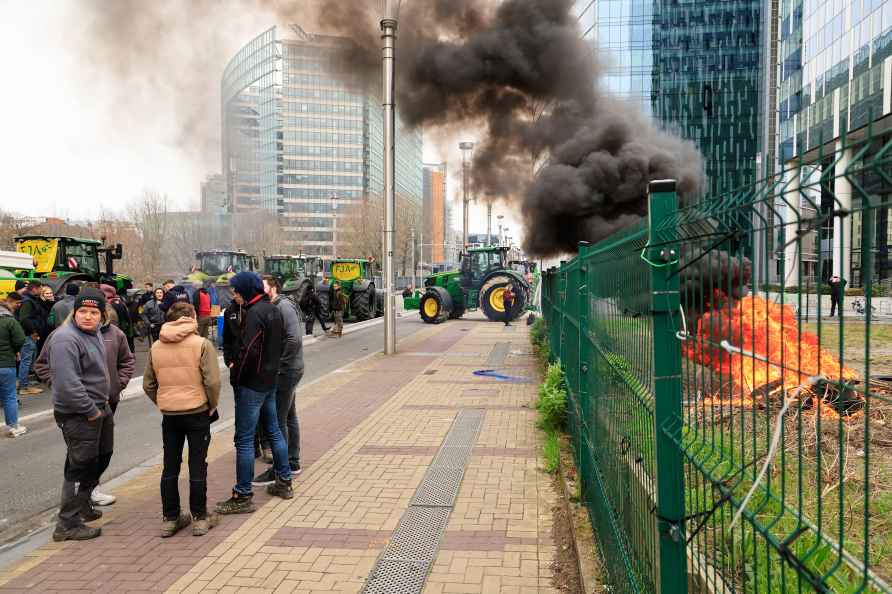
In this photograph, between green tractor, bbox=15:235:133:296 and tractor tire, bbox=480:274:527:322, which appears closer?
green tractor, bbox=15:235:133:296

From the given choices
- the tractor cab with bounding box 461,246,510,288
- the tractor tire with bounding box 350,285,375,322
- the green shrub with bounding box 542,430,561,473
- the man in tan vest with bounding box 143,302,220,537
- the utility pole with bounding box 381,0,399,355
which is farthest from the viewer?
the tractor tire with bounding box 350,285,375,322

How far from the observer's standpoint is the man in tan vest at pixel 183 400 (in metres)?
4.55

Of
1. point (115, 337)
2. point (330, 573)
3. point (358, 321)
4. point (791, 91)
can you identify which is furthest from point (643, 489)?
point (791, 91)

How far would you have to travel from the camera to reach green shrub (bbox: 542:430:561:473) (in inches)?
227

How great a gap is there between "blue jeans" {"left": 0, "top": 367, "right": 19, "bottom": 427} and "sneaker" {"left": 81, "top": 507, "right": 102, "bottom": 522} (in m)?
3.27

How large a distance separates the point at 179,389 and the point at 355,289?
20.0 meters

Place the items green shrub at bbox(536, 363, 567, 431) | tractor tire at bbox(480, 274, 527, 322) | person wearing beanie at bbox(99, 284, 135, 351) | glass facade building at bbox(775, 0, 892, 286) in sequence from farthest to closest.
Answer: glass facade building at bbox(775, 0, 892, 286), tractor tire at bbox(480, 274, 527, 322), person wearing beanie at bbox(99, 284, 135, 351), green shrub at bbox(536, 363, 567, 431)

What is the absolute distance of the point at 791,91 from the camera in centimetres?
4081

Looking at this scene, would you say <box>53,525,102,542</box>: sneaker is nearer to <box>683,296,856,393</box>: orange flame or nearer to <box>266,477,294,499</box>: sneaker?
<box>266,477,294,499</box>: sneaker

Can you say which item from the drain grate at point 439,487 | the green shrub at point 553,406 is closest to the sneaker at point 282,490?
the drain grate at point 439,487

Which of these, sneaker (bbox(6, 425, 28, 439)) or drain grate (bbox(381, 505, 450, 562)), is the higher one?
sneaker (bbox(6, 425, 28, 439))

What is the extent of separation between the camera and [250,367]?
491cm

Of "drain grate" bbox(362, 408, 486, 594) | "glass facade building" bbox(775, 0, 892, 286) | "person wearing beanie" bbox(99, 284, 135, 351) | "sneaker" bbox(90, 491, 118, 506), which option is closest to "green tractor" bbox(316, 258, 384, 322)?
"person wearing beanie" bbox(99, 284, 135, 351)

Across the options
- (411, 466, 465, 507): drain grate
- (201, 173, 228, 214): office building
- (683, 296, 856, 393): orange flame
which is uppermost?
(201, 173, 228, 214): office building
